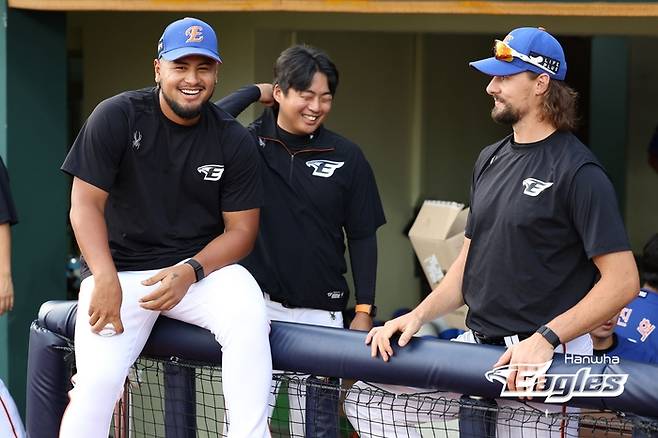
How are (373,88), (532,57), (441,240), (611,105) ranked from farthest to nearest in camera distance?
(611,105), (373,88), (441,240), (532,57)

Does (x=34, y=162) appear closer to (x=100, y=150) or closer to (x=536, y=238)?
(x=100, y=150)

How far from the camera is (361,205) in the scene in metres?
4.07

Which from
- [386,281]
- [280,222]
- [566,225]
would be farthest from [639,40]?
[566,225]

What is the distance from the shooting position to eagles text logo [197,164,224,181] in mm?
3352

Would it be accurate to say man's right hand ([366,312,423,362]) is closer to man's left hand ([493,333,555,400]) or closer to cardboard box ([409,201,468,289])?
man's left hand ([493,333,555,400])

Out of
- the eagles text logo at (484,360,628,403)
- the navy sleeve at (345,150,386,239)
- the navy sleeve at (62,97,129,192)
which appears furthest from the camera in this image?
the navy sleeve at (345,150,386,239)

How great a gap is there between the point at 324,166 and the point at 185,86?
2.70 ft

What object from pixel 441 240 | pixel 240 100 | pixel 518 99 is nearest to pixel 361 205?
pixel 240 100

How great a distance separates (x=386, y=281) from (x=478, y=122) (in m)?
1.63

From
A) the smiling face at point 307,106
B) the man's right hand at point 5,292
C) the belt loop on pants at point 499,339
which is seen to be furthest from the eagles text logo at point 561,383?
the man's right hand at point 5,292

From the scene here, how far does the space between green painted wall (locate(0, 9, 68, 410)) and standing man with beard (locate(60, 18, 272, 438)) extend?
205 cm

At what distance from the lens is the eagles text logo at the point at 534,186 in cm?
297

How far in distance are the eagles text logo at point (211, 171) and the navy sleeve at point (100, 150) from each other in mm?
239

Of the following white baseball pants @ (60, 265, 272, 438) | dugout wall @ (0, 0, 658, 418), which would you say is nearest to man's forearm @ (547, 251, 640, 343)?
white baseball pants @ (60, 265, 272, 438)
